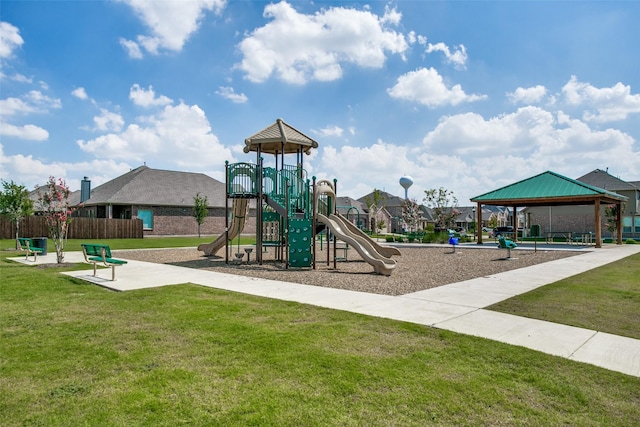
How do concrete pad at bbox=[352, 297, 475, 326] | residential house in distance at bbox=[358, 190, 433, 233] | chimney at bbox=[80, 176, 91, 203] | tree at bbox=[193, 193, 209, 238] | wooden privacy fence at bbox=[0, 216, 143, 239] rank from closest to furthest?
concrete pad at bbox=[352, 297, 475, 326], wooden privacy fence at bbox=[0, 216, 143, 239], tree at bbox=[193, 193, 209, 238], chimney at bbox=[80, 176, 91, 203], residential house in distance at bbox=[358, 190, 433, 233]

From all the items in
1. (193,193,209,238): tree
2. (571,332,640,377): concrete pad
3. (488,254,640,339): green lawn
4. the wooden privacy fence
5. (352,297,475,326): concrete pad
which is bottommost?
(571,332,640,377): concrete pad

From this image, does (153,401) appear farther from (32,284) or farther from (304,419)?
(32,284)

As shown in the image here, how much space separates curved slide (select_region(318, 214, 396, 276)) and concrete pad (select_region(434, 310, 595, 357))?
562 centimetres

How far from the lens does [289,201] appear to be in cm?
1478

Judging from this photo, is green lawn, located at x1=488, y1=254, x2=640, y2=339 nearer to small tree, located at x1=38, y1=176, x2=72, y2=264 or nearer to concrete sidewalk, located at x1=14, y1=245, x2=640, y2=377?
concrete sidewalk, located at x1=14, y1=245, x2=640, y2=377

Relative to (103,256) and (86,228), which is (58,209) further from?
(86,228)

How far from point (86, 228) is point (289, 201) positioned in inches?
1106

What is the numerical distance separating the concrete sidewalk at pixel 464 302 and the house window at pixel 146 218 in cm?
2798

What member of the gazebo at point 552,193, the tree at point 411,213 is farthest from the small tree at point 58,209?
the tree at point 411,213

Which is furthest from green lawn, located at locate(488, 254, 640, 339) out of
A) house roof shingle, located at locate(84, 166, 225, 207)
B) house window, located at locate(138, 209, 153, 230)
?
house roof shingle, located at locate(84, 166, 225, 207)

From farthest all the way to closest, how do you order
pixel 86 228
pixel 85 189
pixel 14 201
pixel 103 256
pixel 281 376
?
pixel 85 189, pixel 86 228, pixel 14 201, pixel 103 256, pixel 281 376

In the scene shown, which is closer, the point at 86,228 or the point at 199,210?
the point at 86,228

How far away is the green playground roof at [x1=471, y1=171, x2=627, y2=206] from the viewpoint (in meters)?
24.6

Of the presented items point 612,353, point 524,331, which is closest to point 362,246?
point 524,331
